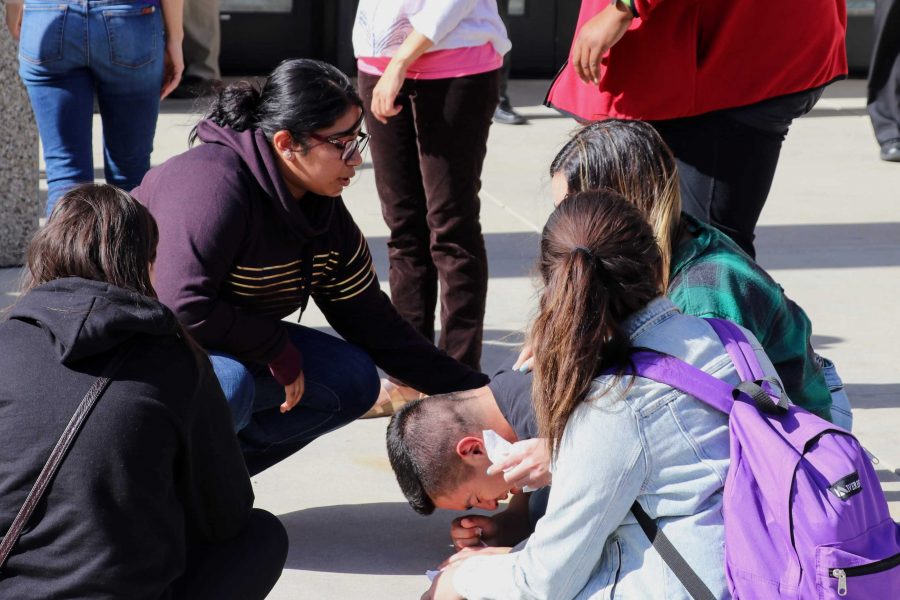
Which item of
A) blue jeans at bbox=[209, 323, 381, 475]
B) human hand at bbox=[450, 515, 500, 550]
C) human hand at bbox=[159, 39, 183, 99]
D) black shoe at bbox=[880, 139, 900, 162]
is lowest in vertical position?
Answer: black shoe at bbox=[880, 139, 900, 162]

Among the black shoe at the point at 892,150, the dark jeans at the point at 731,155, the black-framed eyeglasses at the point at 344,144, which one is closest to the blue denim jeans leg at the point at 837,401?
the dark jeans at the point at 731,155

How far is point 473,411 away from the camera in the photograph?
2.73 m

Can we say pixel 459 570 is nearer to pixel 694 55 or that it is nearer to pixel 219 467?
pixel 219 467

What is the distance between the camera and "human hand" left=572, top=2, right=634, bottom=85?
2.89 meters

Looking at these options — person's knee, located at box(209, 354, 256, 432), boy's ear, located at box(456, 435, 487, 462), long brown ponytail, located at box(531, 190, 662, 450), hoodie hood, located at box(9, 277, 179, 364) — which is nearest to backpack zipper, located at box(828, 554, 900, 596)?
long brown ponytail, located at box(531, 190, 662, 450)

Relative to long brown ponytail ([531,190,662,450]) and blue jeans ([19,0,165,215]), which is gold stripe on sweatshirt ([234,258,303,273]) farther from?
blue jeans ([19,0,165,215])

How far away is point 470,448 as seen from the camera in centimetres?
269

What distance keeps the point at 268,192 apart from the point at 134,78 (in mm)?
1239

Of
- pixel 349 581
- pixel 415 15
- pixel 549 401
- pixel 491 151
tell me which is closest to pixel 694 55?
pixel 415 15

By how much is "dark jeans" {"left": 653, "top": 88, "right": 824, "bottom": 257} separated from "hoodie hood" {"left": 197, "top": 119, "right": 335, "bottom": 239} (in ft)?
2.86

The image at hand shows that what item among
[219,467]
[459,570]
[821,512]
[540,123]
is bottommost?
[540,123]

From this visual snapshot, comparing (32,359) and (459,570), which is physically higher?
(32,359)

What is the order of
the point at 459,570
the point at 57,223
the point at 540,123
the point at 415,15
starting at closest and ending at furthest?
the point at 57,223, the point at 459,570, the point at 415,15, the point at 540,123

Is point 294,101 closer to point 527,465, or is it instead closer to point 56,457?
point 527,465
